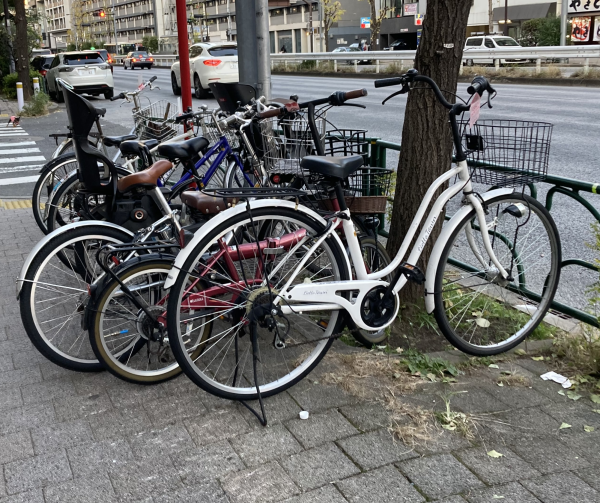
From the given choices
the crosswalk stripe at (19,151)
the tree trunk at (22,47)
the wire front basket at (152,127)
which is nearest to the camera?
the wire front basket at (152,127)

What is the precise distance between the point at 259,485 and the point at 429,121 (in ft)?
7.77

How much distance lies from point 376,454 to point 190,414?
903 mm

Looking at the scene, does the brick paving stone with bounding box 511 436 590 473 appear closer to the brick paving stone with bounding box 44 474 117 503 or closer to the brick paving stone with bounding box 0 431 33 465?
the brick paving stone with bounding box 44 474 117 503

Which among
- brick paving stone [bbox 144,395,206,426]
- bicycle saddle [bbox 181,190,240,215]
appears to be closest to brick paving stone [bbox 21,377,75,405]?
brick paving stone [bbox 144,395,206,426]

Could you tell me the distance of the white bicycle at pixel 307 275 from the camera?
A: 3070mm

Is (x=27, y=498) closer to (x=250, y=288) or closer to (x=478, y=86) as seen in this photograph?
(x=250, y=288)

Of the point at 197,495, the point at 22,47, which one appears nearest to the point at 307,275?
the point at 197,495

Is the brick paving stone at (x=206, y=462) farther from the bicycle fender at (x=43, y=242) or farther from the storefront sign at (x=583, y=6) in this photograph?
the storefront sign at (x=583, y=6)

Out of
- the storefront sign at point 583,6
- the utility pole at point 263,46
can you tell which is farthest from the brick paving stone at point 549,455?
the storefront sign at point 583,6

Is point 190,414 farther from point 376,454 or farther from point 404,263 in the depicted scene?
point 404,263

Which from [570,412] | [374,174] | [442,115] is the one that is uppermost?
[442,115]

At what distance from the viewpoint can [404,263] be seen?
3.46m

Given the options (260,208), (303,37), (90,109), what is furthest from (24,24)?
(303,37)

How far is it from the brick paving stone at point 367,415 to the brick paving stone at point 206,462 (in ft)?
1.92
